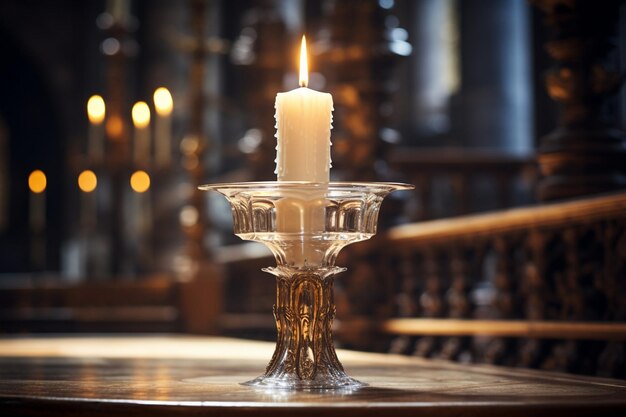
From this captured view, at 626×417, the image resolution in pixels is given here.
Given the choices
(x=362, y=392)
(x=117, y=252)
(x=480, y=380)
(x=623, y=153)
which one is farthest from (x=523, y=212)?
(x=117, y=252)

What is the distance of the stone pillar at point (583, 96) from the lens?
155 inches

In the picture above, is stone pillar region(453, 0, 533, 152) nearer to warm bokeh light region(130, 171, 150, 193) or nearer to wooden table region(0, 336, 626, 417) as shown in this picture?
warm bokeh light region(130, 171, 150, 193)

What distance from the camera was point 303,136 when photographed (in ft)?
5.78

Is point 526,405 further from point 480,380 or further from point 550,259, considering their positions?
point 550,259

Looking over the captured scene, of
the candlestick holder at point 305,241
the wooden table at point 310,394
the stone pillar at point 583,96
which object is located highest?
the stone pillar at point 583,96

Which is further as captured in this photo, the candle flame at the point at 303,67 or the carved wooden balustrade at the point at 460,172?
the carved wooden balustrade at the point at 460,172

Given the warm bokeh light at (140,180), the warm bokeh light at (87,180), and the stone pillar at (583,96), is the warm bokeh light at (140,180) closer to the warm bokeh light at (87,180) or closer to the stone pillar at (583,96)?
the warm bokeh light at (87,180)

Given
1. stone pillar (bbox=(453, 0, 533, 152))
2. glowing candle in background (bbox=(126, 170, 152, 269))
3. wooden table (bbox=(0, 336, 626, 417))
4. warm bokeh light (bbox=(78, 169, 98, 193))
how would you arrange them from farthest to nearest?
stone pillar (bbox=(453, 0, 533, 152)), warm bokeh light (bbox=(78, 169, 98, 193)), glowing candle in background (bbox=(126, 170, 152, 269)), wooden table (bbox=(0, 336, 626, 417))

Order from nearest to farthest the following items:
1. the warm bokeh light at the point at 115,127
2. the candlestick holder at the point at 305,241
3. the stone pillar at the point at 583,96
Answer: the candlestick holder at the point at 305,241
the stone pillar at the point at 583,96
the warm bokeh light at the point at 115,127

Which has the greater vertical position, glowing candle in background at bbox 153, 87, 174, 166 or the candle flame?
glowing candle in background at bbox 153, 87, 174, 166

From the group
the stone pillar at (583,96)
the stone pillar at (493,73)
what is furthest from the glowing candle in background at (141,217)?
the stone pillar at (583,96)

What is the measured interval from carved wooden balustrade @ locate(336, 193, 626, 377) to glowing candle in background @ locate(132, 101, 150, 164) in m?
2.47

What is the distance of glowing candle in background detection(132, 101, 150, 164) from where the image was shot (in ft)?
23.7

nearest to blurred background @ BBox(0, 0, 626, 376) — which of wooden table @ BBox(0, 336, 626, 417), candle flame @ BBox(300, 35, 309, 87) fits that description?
wooden table @ BBox(0, 336, 626, 417)
